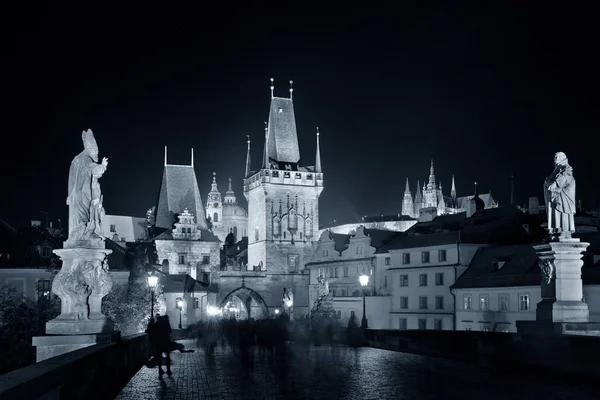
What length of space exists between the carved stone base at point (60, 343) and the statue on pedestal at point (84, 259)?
11.9 inches

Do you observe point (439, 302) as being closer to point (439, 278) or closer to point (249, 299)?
point (439, 278)

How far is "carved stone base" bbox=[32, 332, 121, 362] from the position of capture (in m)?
17.6

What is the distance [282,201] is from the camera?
4596 inches

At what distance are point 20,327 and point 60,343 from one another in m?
37.8

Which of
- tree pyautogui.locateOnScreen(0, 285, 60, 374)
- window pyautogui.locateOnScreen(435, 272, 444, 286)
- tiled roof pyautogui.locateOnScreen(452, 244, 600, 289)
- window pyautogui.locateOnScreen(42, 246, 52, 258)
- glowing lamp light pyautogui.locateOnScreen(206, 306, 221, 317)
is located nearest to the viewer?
tree pyautogui.locateOnScreen(0, 285, 60, 374)

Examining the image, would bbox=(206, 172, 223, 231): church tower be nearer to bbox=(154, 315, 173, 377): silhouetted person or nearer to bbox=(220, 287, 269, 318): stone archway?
bbox=(220, 287, 269, 318): stone archway

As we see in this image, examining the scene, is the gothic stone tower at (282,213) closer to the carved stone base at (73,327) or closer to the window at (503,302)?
the window at (503,302)

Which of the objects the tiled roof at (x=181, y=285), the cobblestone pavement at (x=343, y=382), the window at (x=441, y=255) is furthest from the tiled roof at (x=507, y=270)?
the cobblestone pavement at (x=343, y=382)

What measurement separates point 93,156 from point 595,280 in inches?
1659

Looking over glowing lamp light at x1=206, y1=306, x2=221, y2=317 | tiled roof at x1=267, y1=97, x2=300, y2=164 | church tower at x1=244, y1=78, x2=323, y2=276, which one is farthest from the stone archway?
tiled roof at x1=267, y1=97, x2=300, y2=164

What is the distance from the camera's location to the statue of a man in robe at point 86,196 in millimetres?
18938

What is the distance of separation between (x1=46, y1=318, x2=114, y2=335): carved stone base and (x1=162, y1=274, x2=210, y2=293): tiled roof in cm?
6743

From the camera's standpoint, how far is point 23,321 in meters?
53.0

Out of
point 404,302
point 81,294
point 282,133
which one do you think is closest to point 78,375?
point 81,294
